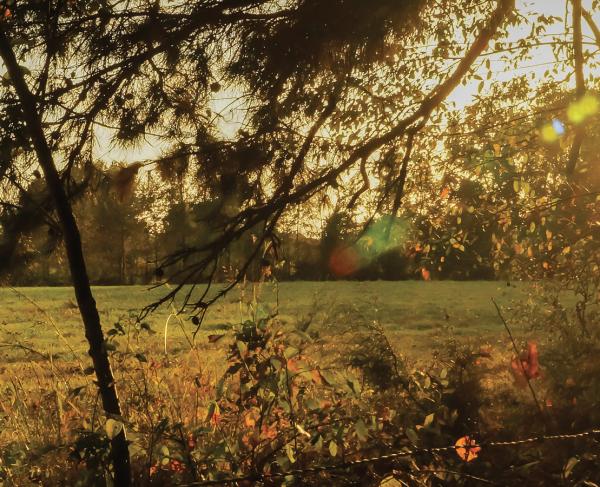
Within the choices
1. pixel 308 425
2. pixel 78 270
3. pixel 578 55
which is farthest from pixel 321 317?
pixel 78 270

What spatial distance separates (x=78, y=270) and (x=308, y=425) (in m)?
1.14

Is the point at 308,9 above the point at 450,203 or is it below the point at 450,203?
above

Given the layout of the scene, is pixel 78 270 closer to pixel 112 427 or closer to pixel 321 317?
pixel 112 427

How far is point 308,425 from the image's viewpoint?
8.45ft

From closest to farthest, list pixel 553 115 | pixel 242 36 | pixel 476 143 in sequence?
pixel 242 36, pixel 553 115, pixel 476 143

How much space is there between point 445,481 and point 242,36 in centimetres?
233

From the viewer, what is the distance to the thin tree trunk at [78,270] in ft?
8.04

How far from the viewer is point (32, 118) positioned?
8.05 feet

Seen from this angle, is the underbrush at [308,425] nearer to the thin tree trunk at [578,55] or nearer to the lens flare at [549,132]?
the lens flare at [549,132]

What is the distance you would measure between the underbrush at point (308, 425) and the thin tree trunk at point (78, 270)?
0.25 ft

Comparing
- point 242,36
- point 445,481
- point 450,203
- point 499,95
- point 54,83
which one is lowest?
point 445,481

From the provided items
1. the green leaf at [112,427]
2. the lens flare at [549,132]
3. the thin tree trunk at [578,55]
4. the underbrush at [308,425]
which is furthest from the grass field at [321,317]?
the thin tree trunk at [578,55]

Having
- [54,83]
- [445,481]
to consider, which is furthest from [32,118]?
[445,481]

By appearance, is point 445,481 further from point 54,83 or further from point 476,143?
point 476,143
